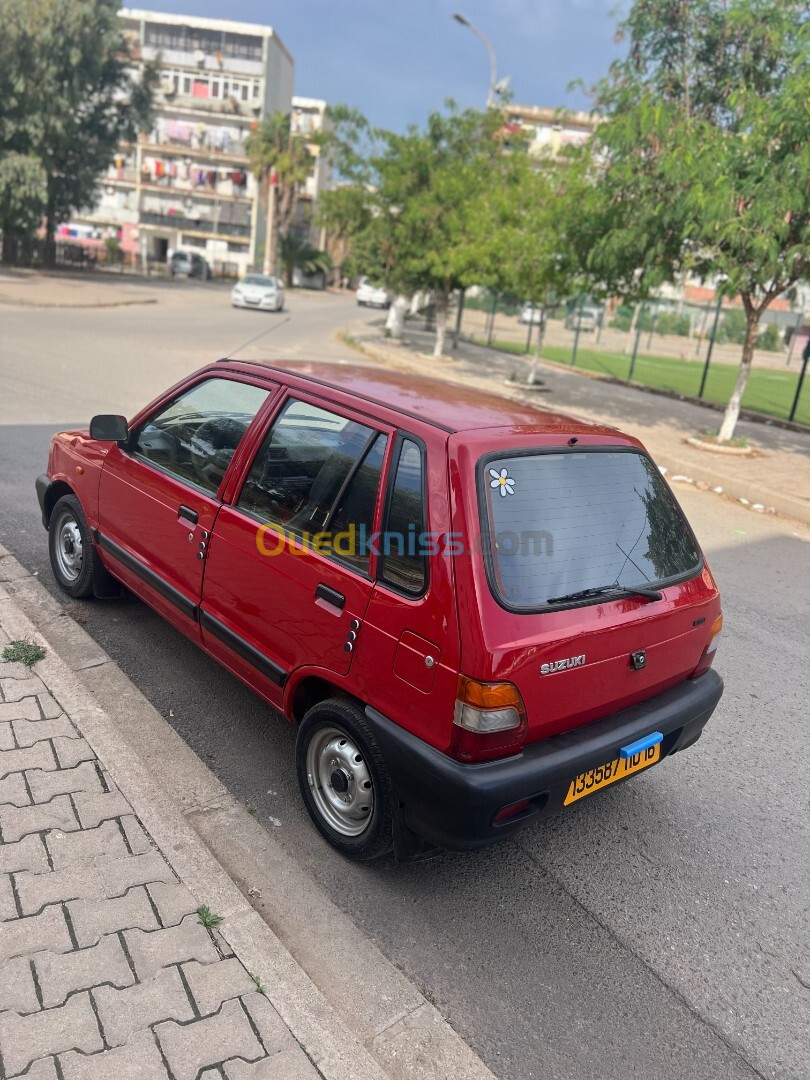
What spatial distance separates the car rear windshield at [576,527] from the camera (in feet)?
8.70

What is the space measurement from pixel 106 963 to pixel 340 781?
3.12 ft

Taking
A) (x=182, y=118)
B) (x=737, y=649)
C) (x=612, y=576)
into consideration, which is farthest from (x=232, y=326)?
(x=182, y=118)

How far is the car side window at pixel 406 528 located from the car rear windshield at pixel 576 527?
220mm

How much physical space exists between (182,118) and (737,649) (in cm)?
7466

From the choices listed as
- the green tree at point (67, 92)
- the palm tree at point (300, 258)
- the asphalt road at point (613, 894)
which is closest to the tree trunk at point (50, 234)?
the green tree at point (67, 92)

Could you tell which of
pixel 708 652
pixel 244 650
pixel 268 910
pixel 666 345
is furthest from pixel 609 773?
pixel 666 345

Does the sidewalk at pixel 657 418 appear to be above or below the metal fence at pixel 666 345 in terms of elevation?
below

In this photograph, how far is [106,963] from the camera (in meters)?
2.29

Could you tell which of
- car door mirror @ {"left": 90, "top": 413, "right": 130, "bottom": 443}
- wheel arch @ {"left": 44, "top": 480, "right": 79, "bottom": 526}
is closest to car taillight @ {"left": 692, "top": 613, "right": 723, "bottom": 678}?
car door mirror @ {"left": 90, "top": 413, "right": 130, "bottom": 443}

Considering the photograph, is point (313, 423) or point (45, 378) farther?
point (45, 378)

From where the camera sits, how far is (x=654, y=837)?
334cm

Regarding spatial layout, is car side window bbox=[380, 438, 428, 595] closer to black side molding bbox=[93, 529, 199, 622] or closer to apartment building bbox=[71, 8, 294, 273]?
black side molding bbox=[93, 529, 199, 622]

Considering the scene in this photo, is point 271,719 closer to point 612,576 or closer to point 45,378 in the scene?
point 612,576

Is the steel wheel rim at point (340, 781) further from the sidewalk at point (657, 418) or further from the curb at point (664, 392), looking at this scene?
the curb at point (664, 392)
